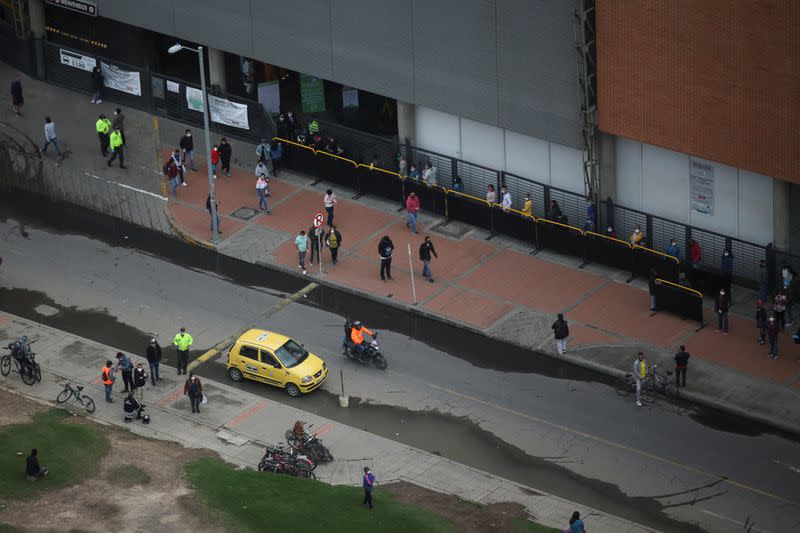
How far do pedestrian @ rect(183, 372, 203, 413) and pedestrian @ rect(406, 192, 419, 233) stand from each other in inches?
475

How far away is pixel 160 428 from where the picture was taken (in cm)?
4784

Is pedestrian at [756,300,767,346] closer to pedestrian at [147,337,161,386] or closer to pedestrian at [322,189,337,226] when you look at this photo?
pedestrian at [322,189,337,226]

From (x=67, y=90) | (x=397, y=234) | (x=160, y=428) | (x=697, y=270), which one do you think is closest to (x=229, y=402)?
(x=160, y=428)

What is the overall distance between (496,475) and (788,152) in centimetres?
1321

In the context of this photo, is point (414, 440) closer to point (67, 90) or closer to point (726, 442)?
point (726, 442)

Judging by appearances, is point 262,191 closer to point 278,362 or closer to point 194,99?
point 194,99

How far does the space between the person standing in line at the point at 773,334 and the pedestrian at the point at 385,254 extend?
40.3 feet

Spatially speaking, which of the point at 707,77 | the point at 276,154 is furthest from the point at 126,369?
the point at 707,77

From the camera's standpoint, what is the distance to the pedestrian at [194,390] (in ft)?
157

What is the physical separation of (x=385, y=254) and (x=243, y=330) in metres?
5.35

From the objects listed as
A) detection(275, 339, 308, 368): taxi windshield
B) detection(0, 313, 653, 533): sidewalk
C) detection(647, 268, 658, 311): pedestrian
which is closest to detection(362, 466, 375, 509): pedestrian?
detection(0, 313, 653, 533): sidewalk

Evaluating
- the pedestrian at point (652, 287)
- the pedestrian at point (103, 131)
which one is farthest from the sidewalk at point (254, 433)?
the pedestrian at point (103, 131)

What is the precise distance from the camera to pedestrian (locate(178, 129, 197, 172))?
6181 centimetres

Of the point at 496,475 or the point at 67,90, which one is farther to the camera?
the point at 67,90
